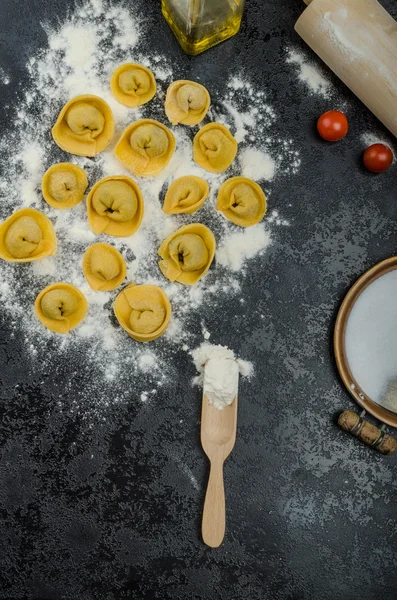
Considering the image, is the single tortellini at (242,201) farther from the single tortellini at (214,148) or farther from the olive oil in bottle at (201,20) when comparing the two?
the olive oil in bottle at (201,20)

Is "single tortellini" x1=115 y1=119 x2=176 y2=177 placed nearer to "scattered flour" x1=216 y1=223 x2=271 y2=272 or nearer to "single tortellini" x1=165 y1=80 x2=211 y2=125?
"single tortellini" x1=165 y1=80 x2=211 y2=125

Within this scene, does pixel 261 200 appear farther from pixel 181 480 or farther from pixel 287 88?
pixel 181 480

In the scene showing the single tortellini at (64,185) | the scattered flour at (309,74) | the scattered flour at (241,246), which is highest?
the scattered flour at (309,74)

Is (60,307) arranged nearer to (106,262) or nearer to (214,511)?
(106,262)

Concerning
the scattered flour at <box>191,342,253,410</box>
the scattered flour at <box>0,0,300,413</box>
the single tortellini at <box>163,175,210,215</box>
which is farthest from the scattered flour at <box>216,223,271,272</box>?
the scattered flour at <box>191,342,253,410</box>

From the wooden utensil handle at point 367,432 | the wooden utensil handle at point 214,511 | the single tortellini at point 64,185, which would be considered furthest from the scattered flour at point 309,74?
the wooden utensil handle at point 214,511

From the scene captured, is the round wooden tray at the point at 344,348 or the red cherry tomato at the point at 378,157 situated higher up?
the red cherry tomato at the point at 378,157
